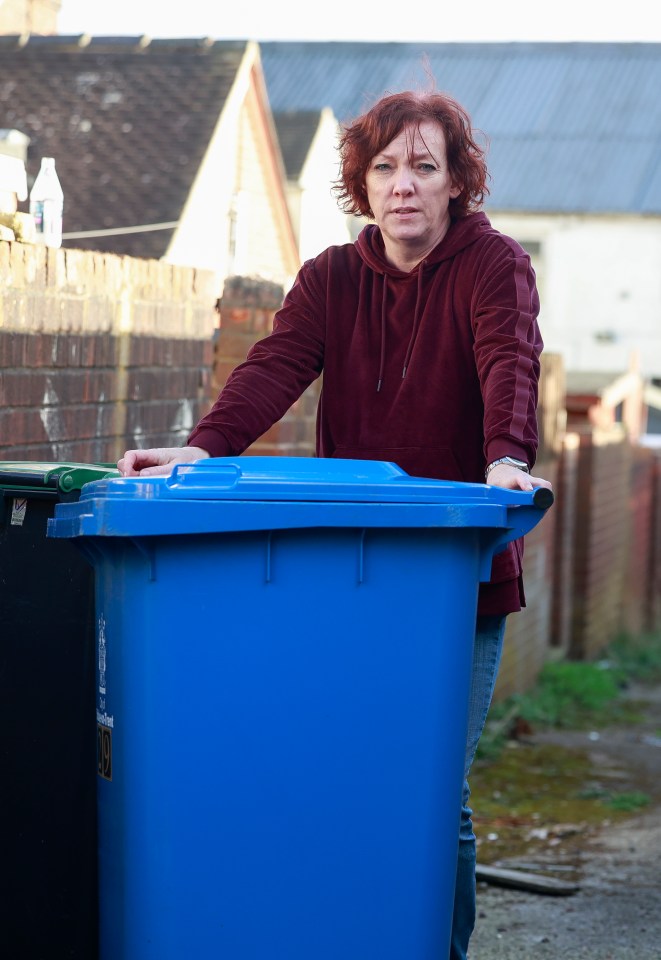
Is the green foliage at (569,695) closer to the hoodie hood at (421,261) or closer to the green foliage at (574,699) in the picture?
the green foliage at (574,699)

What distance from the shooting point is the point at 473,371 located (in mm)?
3066

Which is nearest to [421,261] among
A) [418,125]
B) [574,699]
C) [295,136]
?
[418,125]

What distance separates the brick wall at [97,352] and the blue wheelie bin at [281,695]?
137 centimetres

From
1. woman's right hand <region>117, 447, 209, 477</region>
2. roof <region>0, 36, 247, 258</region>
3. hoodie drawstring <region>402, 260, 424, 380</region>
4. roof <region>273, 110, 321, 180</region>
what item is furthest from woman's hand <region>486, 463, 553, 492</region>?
roof <region>273, 110, 321, 180</region>

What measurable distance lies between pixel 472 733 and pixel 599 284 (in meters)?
22.0

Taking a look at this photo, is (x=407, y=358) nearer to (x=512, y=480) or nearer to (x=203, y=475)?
(x=512, y=480)

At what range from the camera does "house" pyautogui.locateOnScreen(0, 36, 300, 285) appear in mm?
13250

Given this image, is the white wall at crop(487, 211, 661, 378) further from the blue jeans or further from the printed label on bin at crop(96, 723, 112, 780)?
the printed label on bin at crop(96, 723, 112, 780)

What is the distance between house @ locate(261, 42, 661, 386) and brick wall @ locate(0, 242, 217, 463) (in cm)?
1780

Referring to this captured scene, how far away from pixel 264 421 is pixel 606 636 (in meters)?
9.40

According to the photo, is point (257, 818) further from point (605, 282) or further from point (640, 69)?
point (640, 69)

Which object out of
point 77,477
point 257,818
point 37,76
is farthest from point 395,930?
point 37,76

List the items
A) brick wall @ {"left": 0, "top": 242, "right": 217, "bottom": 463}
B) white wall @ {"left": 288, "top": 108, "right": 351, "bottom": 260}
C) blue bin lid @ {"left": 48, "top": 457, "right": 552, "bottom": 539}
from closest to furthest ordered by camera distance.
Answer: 1. blue bin lid @ {"left": 48, "top": 457, "right": 552, "bottom": 539}
2. brick wall @ {"left": 0, "top": 242, "right": 217, "bottom": 463}
3. white wall @ {"left": 288, "top": 108, "right": 351, "bottom": 260}

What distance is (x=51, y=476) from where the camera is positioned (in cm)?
292
